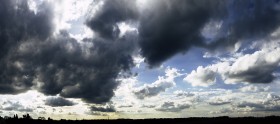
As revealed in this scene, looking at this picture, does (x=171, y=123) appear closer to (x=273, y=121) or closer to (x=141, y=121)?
(x=141, y=121)

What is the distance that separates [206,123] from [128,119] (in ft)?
119

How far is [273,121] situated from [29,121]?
55.3 metres

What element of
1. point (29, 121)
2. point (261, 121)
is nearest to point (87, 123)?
point (29, 121)

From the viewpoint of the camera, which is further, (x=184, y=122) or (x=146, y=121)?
(x=146, y=121)

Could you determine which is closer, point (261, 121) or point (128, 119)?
point (261, 121)

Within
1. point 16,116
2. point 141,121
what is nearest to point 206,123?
point 141,121

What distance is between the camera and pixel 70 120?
102m

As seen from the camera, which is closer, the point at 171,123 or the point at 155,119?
the point at 171,123

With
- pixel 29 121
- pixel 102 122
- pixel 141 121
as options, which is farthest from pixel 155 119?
pixel 29 121

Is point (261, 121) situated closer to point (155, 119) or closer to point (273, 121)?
point (273, 121)

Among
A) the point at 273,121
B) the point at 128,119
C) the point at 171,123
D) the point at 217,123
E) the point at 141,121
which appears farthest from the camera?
the point at 128,119

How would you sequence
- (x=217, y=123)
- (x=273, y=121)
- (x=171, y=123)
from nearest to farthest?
(x=273, y=121) → (x=217, y=123) → (x=171, y=123)

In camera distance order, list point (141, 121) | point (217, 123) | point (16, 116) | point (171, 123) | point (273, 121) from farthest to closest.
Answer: point (141, 121) < point (171, 123) < point (16, 116) < point (217, 123) < point (273, 121)

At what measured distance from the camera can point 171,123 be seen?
101 m
